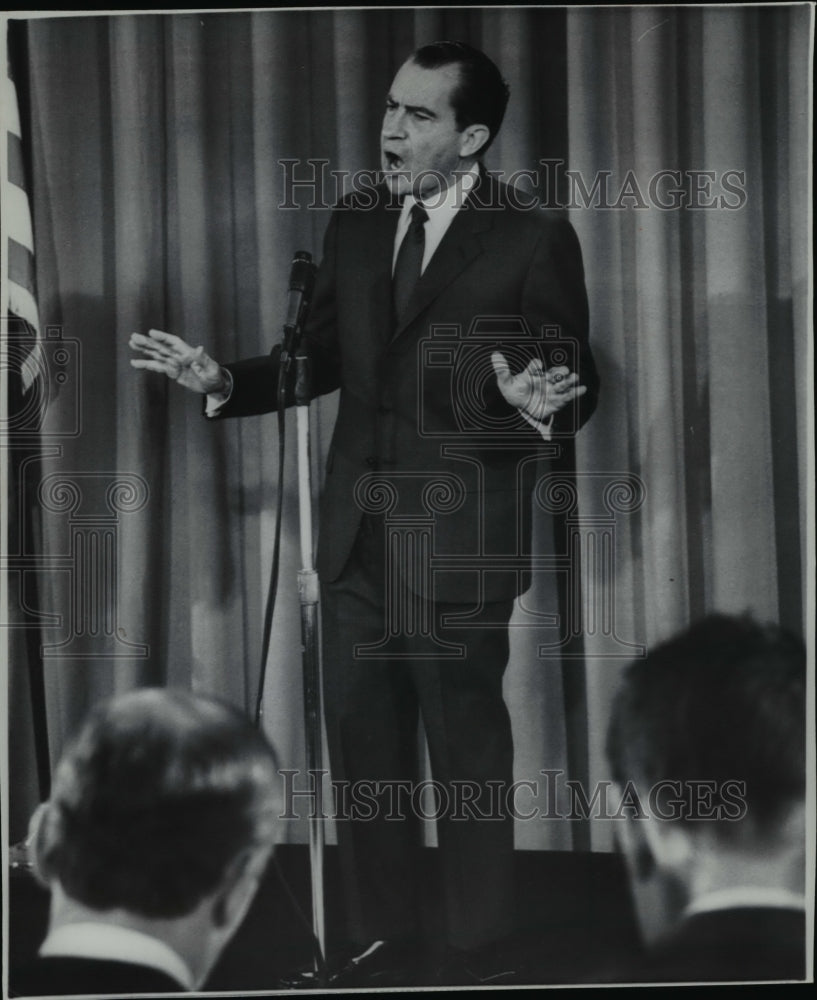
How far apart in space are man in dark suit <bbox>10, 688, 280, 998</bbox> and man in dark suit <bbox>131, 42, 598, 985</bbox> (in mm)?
278

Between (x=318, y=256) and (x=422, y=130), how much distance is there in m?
0.41

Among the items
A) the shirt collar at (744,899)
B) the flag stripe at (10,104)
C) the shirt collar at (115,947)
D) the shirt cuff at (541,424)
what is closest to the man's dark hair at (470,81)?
the shirt cuff at (541,424)

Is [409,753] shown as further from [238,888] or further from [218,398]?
[218,398]

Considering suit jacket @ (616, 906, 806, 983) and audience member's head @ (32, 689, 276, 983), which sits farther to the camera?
suit jacket @ (616, 906, 806, 983)

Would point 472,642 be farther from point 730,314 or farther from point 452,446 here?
point 730,314

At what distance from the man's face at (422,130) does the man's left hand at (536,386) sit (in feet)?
1.61

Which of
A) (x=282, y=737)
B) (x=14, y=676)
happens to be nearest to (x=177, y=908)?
(x=282, y=737)

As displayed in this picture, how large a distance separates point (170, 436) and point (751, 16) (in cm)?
186

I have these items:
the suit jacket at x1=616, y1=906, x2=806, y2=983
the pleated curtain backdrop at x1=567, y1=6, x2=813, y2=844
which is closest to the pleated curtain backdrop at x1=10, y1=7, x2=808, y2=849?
the pleated curtain backdrop at x1=567, y1=6, x2=813, y2=844

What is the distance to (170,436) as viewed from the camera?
2.95 m

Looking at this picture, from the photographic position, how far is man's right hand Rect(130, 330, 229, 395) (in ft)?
9.46

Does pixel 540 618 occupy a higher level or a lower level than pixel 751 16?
lower

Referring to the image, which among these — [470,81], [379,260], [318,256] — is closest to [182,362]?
[318,256]

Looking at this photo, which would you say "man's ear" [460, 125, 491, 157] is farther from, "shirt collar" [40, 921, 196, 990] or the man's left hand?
"shirt collar" [40, 921, 196, 990]
